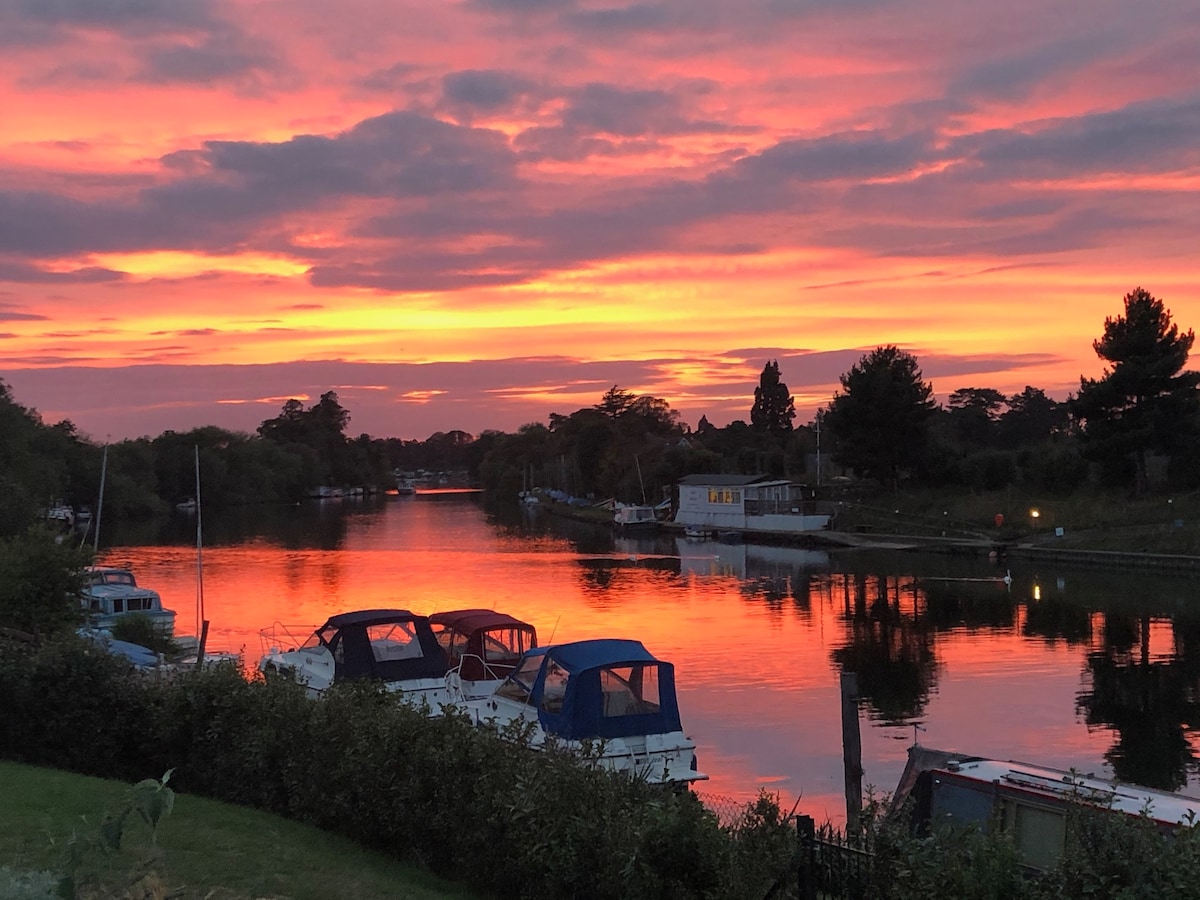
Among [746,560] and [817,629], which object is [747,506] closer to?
[746,560]

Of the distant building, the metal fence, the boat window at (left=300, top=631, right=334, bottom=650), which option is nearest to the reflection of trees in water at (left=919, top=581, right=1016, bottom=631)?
the boat window at (left=300, top=631, right=334, bottom=650)

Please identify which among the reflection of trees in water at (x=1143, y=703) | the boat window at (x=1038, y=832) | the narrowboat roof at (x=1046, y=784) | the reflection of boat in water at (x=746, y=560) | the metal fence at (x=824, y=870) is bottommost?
the reflection of trees in water at (x=1143, y=703)

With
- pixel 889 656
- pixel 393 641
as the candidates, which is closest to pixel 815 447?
pixel 889 656

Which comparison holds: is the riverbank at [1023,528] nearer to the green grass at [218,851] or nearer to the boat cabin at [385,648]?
the boat cabin at [385,648]

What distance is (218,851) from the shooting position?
38.3 feet

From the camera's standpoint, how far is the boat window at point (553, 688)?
22.6 metres

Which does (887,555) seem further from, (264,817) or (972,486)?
(264,817)

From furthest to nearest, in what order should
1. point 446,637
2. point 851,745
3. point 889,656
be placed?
point 889,656 → point 446,637 → point 851,745

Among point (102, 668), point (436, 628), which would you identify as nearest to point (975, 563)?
point (436, 628)

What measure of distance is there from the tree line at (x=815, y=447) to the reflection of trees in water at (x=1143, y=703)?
28.9m

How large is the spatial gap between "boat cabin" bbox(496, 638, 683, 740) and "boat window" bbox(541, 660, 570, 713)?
0.07 ft

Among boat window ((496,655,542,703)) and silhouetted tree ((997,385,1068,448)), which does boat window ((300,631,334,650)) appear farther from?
silhouetted tree ((997,385,1068,448))

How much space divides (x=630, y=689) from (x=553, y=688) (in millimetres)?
1853

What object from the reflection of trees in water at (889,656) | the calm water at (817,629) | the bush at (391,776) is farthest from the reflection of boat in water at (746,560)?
the bush at (391,776)
